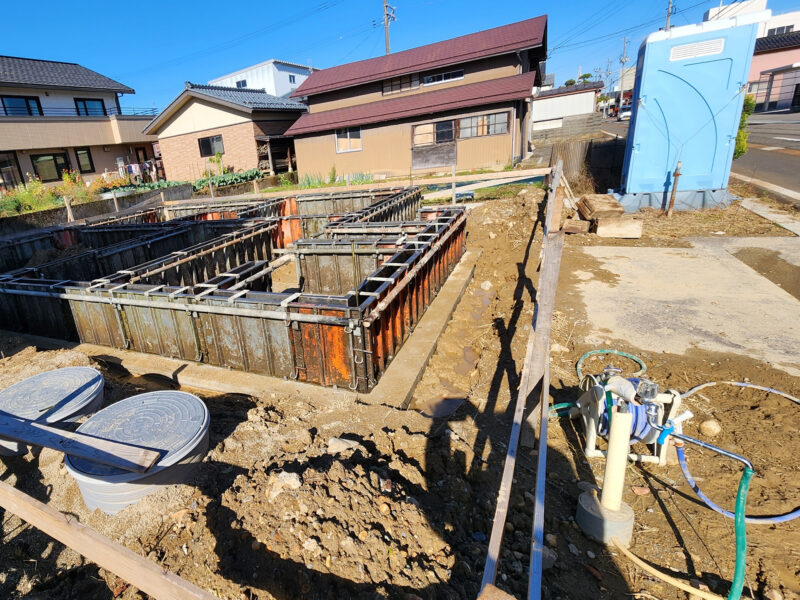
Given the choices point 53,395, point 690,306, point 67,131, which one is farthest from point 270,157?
point 690,306

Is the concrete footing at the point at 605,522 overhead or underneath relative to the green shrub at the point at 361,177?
underneath

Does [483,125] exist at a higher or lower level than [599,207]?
higher

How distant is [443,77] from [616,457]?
27004 mm

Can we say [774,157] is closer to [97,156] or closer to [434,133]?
[434,133]

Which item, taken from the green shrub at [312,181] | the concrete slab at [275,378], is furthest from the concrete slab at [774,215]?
the green shrub at [312,181]

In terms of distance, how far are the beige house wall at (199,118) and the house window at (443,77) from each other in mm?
12401

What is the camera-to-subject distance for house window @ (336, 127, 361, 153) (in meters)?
27.0

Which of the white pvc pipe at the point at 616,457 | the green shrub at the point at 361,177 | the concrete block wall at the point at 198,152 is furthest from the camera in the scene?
the concrete block wall at the point at 198,152

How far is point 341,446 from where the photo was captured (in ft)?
15.1

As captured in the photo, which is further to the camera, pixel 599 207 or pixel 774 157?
pixel 774 157

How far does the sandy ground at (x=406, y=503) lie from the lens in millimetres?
3275

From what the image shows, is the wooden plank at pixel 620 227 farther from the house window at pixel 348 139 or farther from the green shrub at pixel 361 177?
the house window at pixel 348 139

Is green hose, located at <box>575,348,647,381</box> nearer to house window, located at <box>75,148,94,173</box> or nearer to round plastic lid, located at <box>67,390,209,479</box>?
round plastic lid, located at <box>67,390,209,479</box>

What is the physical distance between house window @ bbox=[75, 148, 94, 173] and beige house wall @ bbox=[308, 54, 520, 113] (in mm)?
17017
